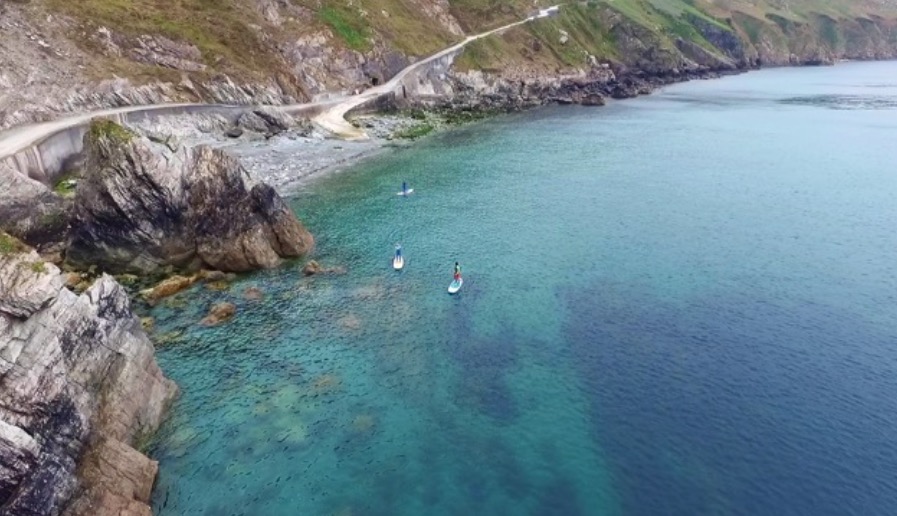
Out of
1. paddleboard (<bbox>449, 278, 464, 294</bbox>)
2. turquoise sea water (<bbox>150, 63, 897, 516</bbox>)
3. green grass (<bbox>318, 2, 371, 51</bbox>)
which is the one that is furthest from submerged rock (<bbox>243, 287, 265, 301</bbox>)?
green grass (<bbox>318, 2, 371, 51</bbox>)

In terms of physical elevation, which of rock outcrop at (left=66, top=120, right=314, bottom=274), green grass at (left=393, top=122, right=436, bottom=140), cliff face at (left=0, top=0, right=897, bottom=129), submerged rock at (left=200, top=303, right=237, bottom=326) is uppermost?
cliff face at (left=0, top=0, right=897, bottom=129)

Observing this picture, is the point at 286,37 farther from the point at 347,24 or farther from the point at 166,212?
the point at 166,212

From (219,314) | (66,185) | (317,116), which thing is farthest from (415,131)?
(219,314)

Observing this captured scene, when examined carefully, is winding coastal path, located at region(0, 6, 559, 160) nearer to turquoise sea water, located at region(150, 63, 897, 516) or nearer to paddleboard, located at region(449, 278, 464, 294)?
turquoise sea water, located at region(150, 63, 897, 516)

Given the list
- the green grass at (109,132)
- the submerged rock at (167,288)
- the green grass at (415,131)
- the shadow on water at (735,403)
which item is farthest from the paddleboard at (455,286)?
the green grass at (415,131)

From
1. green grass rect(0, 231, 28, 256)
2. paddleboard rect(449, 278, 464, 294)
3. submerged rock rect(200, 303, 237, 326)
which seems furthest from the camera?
paddleboard rect(449, 278, 464, 294)

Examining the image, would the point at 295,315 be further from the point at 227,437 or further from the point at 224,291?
the point at 227,437
